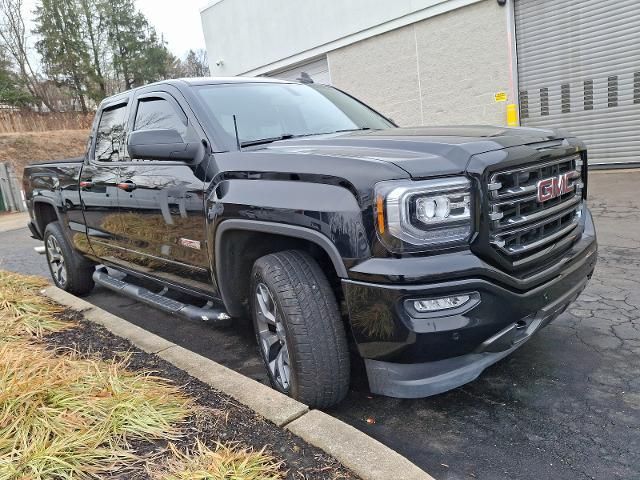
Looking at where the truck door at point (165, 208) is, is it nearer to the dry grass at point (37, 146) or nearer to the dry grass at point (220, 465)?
the dry grass at point (220, 465)

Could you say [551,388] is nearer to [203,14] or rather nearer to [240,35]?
[240,35]

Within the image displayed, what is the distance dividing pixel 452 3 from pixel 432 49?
1030mm

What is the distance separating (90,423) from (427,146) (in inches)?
76.1

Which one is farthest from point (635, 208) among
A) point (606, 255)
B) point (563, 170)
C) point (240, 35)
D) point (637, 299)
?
point (240, 35)

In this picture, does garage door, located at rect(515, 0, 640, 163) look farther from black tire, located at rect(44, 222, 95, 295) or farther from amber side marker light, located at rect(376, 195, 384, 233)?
amber side marker light, located at rect(376, 195, 384, 233)

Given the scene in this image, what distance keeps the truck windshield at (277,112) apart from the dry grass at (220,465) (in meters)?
1.79

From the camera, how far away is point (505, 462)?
224cm

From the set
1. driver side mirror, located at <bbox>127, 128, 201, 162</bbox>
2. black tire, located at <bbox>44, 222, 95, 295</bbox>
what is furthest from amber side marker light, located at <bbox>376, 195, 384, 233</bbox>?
black tire, located at <bbox>44, 222, 95, 295</bbox>

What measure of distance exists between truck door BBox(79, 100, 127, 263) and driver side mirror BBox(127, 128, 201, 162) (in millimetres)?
1118

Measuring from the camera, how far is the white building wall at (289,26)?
40.0 feet

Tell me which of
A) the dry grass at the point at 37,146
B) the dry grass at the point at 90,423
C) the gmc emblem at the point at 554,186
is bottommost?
the dry grass at the point at 90,423

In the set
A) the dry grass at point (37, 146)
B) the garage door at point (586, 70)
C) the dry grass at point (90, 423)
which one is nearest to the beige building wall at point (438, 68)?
the garage door at point (586, 70)

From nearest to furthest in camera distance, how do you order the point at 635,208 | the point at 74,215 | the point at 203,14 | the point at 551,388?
1. the point at 551,388
2. the point at 74,215
3. the point at 635,208
4. the point at 203,14

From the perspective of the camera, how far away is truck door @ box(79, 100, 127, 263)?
417cm
